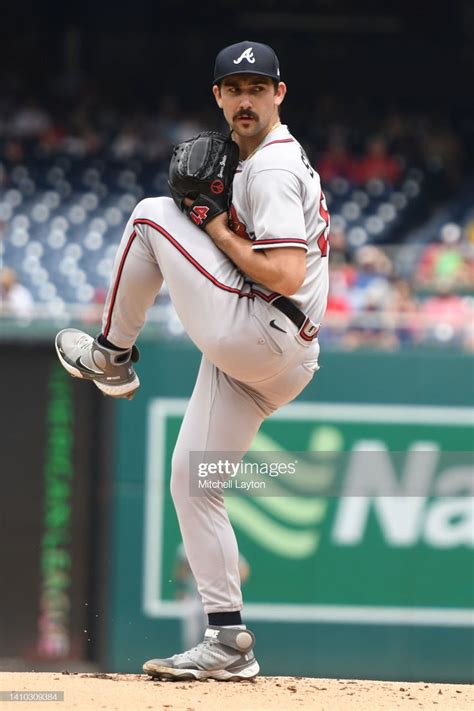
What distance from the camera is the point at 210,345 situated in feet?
12.4

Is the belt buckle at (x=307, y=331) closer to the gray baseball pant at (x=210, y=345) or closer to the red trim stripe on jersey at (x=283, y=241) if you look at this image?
the gray baseball pant at (x=210, y=345)

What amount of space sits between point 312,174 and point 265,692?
165 centimetres

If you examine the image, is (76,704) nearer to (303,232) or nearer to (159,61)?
(303,232)

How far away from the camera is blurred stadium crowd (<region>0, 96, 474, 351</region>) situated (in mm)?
9258


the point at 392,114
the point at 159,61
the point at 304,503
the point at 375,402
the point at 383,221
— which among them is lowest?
the point at 304,503

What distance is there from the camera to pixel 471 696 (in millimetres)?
4246

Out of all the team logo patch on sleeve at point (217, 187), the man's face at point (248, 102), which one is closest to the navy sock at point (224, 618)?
the team logo patch on sleeve at point (217, 187)

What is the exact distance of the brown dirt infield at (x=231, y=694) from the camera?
370 cm

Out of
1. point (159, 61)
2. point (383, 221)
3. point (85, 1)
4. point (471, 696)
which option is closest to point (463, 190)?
point (383, 221)

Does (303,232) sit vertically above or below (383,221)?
below

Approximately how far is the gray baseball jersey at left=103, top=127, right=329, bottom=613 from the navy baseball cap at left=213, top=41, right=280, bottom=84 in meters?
0.20

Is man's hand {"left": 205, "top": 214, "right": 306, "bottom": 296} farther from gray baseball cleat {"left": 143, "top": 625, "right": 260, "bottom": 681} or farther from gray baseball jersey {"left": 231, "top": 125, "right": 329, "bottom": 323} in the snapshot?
gray baseball cleat {"left": 143, "top": 625, "right": 260, "bottom": 681}

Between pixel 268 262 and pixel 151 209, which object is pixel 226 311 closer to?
pixel 268 262

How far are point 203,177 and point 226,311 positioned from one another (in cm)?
41
